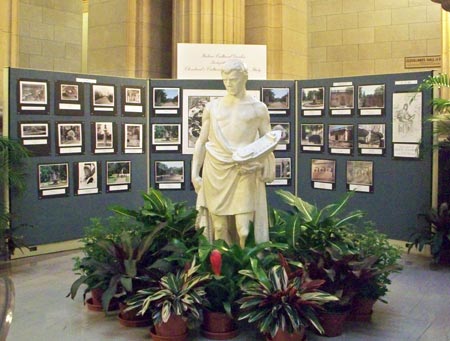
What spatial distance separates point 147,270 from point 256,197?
54.1 inches

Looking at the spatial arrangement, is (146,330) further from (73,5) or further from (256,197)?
(73,5)

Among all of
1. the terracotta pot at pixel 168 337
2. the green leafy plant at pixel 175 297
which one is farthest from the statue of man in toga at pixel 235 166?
the terracotta pot at pixel 168 337

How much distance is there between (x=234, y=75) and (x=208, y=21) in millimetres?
5764

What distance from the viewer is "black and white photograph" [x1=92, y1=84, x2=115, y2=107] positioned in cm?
938

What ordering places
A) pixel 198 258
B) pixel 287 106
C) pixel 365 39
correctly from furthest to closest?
1. pixel 365 39
2. pixel 287 106
3. pixel 198 258

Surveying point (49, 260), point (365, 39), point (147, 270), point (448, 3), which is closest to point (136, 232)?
point (147, 270)

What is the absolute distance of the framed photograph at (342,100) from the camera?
961 cm

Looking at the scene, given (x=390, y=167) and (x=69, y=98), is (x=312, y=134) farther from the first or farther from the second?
(x=69, y=98)

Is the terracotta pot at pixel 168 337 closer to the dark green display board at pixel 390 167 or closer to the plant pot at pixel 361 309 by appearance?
the plant pot at pixel 361 309

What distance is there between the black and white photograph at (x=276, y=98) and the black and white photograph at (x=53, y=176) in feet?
11.3

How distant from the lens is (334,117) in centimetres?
980

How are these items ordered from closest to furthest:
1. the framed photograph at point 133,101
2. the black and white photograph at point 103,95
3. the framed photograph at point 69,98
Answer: the framed photograph at point 69,98 → the black and white photograph at point 103,95 → the framed photograph at point 133,101

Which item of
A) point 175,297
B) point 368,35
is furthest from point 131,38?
point 175,297

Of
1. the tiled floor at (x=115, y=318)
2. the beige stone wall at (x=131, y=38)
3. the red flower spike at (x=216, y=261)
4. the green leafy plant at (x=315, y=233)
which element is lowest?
the tiled floor at (x=115, y=318)
